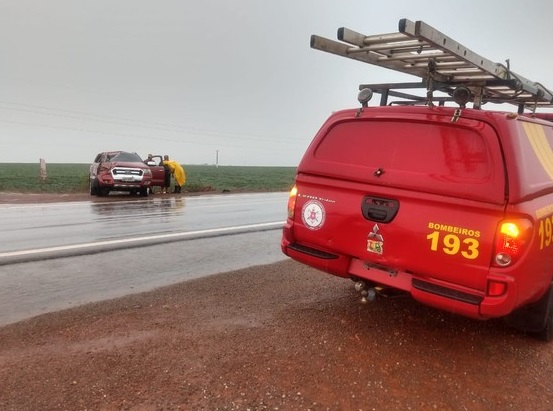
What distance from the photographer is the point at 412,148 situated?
12.0 feet

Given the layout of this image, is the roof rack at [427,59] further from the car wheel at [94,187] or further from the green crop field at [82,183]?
the green crop field at [82,183]

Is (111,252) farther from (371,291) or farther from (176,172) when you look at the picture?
(176,172)

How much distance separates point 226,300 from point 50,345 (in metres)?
1.75

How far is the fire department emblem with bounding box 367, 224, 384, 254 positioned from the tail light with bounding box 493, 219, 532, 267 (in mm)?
817

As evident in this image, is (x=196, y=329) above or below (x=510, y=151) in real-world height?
below

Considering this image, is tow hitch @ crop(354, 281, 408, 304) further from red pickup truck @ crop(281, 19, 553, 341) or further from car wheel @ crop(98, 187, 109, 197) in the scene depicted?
car wheel @ crop(98, 187, 109, 197)

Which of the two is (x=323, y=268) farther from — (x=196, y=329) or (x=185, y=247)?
(x=185, y=247)

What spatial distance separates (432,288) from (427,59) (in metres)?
2.00

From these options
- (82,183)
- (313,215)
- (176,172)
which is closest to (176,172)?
(176,172)

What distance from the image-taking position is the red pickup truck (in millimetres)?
3180

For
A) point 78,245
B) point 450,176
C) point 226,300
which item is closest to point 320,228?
point 450,176

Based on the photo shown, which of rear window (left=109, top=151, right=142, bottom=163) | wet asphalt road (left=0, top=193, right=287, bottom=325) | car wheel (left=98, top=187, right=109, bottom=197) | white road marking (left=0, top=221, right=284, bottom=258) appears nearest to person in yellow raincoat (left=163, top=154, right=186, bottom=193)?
rear window (left=109, top=151, right=142, bottom=163)

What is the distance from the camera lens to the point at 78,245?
24.7 ft

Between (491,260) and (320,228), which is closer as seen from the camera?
(491,260)
